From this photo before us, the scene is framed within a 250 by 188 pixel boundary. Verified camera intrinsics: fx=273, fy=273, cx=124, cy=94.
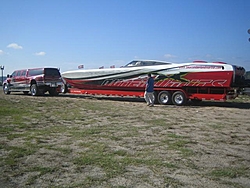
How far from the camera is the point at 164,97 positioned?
15.6m

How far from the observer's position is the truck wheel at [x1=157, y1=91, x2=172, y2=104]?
15.5 m

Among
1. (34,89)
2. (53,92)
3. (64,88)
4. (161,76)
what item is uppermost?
(161,76)

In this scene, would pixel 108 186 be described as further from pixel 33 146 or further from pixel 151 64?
pixel 151 64

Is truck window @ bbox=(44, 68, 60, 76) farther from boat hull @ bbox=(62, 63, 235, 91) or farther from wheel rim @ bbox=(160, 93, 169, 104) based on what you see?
wheel rim @ bbox=(160, 93, 169, 104)

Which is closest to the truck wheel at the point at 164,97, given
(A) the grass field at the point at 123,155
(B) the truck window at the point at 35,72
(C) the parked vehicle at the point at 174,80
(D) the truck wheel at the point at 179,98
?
(C) the parked vehicle at the point at 174,80

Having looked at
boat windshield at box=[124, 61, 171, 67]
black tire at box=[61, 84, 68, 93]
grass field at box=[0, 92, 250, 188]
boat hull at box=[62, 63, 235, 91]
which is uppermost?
boat windshield at box=[124, 61, 171, 67]

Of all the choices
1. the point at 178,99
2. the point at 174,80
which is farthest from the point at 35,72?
the point at 178,99

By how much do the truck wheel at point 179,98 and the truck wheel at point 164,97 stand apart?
0.32m

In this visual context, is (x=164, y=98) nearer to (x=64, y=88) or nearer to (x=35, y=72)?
(x=64, y=88)

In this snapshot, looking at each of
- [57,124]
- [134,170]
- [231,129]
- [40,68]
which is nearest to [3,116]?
[57,124]

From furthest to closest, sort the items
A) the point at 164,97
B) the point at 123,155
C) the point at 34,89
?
the point at 34,89
the point at 164,97
the point at 123,155

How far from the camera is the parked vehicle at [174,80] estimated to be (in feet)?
45.7

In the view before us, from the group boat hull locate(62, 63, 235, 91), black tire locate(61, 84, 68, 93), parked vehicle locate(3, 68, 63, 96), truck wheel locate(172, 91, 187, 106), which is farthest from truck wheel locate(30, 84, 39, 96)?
truck wheel locate(172, 91, 187, 106)

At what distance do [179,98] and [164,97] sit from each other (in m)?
0.93
